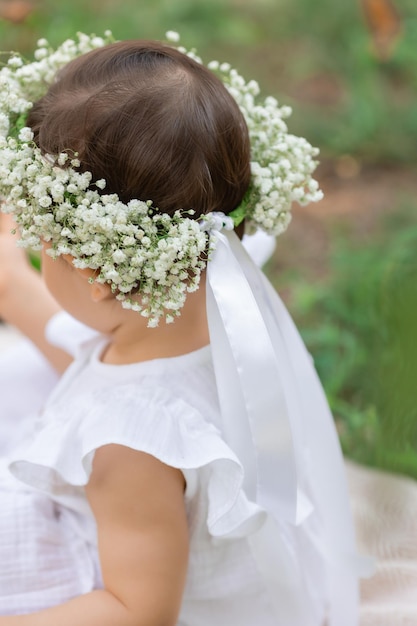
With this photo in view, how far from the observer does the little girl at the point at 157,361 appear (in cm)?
111

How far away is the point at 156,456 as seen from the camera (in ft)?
3.72

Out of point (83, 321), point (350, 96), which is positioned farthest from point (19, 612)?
point (350, 96)

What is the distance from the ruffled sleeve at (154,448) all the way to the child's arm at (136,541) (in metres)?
0.02

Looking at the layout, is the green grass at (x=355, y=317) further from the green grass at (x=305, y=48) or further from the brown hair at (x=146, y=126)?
the green grass at (x=305, y=48)

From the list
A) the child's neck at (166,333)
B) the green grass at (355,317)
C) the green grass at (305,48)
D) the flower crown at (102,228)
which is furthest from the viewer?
the green grass at (305,48)

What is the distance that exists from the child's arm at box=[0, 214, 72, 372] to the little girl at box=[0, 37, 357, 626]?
0.43 metres

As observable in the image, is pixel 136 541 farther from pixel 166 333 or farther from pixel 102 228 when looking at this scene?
pixel 102 228

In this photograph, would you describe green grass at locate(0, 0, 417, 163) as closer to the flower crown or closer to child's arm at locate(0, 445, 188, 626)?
the flower crown

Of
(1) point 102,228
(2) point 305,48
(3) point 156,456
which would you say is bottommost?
Answer: (3) point 156,456

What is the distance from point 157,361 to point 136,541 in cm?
26

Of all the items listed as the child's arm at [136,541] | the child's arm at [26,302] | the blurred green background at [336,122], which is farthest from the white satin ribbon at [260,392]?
the child's arm at [26,302]

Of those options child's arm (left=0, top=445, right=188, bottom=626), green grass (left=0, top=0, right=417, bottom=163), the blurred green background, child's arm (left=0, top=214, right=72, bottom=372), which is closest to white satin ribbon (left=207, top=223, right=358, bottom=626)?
child's arm (left=0, top=445, right=188, bottom=626)

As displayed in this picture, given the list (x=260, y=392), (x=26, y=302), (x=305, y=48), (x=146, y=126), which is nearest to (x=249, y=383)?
(x=260, y=392)

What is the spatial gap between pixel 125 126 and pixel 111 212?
0.39ft
